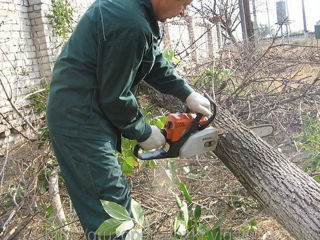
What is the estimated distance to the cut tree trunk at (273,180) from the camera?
1.94 meters

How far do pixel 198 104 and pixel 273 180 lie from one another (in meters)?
0.61

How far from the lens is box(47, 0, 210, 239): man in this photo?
1659mm

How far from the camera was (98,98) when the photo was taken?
1824mm

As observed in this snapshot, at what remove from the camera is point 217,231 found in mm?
1874

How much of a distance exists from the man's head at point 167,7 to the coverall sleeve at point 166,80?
353mm

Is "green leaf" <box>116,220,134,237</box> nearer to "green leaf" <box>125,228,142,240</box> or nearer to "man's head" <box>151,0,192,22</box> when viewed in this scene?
"green leaf" <box>125,228,142,240</box>

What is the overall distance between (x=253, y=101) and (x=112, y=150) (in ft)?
7.97

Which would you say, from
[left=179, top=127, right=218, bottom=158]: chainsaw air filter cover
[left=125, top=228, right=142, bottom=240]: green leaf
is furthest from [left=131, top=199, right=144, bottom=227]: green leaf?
[left=179, top=127, right=218, bottom=158]: chainsaw air filter cover

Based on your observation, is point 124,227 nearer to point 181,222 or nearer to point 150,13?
point 181,222

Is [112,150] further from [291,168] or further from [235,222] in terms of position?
[235,222]

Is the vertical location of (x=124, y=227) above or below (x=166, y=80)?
below

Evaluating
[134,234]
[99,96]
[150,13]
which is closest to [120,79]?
[99,96]

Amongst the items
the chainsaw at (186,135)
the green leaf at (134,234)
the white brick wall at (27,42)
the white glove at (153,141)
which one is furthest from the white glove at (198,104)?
the white brick wall at (27,42)

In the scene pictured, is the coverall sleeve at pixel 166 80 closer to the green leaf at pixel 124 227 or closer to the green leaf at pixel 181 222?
the green leaf at pixel 181 222
